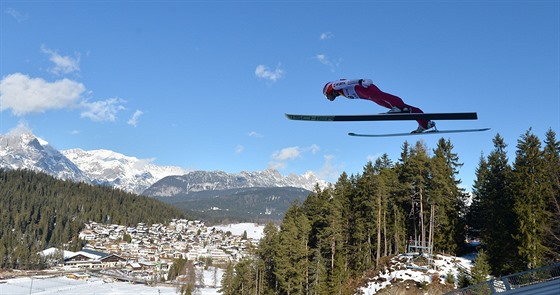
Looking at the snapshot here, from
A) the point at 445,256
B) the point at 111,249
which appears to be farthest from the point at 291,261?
the point at 111,249

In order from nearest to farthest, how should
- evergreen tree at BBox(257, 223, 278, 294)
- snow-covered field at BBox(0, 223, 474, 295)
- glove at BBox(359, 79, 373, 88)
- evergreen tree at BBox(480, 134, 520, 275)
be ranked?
glove at BBox(359, 79, 373, 88)
evergreen tree at BBox(480, 134, 520, 275)
snow-covered field at BBox(0, 223, 474, 295)
evergreen tree at BBox(257, 223, 278, 294)

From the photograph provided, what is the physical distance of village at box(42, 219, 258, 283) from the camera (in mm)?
117706

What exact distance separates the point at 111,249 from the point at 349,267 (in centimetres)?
14825

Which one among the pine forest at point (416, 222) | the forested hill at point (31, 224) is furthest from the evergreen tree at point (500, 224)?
the forested hill at point (31, 224)

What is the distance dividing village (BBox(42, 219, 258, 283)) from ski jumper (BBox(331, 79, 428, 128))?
256ft

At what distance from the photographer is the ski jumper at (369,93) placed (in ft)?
32.2

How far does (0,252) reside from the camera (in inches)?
4646

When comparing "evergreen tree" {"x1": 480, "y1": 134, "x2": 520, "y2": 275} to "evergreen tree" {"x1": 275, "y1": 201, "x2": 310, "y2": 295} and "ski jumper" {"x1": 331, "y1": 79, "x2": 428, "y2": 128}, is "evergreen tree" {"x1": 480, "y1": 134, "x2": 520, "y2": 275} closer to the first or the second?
"evergreen tree" {"x1": 275, "y1": 201, "x2": 310, "y2": 295}

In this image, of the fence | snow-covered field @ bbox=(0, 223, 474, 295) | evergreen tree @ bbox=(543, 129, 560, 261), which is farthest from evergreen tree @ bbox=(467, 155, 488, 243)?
Result: the fence

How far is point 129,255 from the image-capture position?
15800 centimetres

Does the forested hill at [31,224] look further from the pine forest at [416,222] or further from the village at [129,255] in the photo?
the pine forest at [416,222]

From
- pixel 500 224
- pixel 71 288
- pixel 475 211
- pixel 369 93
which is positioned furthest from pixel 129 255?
pixel 369 93

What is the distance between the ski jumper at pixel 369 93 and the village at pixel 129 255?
256ft

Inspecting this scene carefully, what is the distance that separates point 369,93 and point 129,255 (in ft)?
548
